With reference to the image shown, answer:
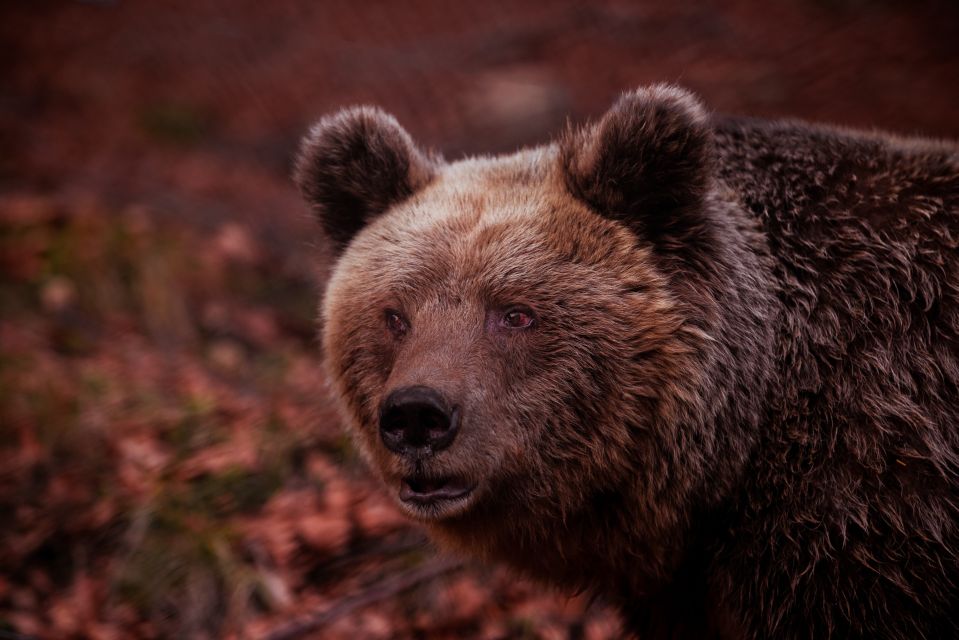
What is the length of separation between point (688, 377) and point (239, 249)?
6.75 m

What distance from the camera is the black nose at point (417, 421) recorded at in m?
2.84

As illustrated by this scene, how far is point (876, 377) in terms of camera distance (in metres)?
3.13

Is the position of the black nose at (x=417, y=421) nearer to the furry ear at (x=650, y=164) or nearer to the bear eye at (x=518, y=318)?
the bear eye at (x=518, y=318)

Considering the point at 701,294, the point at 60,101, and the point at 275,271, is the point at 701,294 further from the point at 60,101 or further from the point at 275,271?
the point at 60,101

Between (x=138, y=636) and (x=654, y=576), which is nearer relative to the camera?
(x=654, y=576)

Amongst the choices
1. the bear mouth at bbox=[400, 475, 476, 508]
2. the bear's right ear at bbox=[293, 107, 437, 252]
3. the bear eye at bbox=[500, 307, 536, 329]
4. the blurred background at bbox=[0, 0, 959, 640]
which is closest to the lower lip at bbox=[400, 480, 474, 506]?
the bear mouth at bbox=[400, 475, 476, 508]

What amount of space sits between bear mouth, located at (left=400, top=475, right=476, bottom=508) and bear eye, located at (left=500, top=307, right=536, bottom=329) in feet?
2.11

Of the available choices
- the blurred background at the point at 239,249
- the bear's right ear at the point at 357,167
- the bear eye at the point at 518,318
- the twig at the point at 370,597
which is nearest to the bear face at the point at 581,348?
the bear eye at the point at 518,318

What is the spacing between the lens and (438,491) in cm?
305

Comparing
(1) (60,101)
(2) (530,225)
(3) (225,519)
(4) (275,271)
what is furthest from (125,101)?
(2) (530,225)

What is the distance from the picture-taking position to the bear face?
309 centimetres

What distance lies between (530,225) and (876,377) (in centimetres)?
150

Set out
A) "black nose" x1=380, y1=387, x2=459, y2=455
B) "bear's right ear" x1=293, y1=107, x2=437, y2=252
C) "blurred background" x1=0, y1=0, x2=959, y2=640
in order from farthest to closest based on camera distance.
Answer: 1. "blurred background" x1=0, y1=0, x2=959, y2=640
2. "bear's right ear" x1=293, y1=107, x2=437, y2=252
3. "black nose" x1=380, y1=387, x2=459, y2=455

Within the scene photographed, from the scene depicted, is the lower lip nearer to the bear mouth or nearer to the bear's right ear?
the bear mouth
